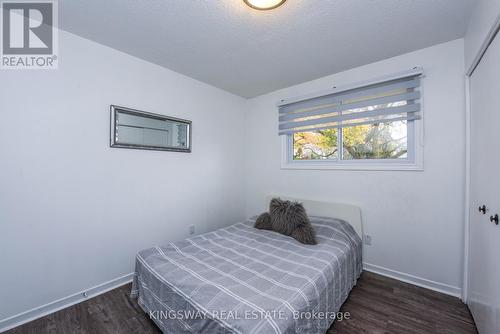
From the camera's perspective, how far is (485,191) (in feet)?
4.48

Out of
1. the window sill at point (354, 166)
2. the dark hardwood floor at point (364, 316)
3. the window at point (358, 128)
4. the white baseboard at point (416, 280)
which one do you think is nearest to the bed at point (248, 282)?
the dark hardwood floor at point (364, 316)

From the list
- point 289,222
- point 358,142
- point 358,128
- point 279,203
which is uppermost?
point 358,128

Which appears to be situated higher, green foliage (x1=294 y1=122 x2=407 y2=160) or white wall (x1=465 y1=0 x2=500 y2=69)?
white wall (x1=465 y1=0 x2=500 y2=69)

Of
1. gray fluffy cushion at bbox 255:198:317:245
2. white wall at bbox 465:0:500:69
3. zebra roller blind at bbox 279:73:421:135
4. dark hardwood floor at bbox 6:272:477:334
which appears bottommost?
dark hardwood floor at bbox 6:272:477:334

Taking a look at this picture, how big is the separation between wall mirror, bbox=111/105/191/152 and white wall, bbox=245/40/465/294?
75.7 inches

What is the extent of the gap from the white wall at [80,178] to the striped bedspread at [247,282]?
638mm

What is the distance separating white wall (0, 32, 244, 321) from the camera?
159 cm

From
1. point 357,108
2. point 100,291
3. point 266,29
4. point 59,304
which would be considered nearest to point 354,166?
point 357,108

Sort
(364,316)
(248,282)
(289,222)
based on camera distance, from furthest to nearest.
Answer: (289,222) < (364,316) < (248,282)

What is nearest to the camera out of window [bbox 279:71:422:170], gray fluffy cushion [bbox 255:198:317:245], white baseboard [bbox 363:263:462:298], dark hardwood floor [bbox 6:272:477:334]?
dark hardwood floor [bbox 6:272:477:334]

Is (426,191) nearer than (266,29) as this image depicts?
No

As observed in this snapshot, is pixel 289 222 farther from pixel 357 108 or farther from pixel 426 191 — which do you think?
pixel 357 108

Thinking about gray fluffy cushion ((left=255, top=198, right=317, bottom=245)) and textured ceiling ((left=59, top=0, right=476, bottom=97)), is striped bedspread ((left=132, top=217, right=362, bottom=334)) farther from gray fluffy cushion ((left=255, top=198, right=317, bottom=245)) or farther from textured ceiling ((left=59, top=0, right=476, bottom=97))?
textured ceiling ((left=59, top=0, right=476, bottom=97))

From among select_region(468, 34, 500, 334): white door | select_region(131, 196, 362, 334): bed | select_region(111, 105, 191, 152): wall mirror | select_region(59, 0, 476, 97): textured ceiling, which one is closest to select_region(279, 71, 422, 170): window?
select_region(59, 0, 476, 97): textured ceiling
